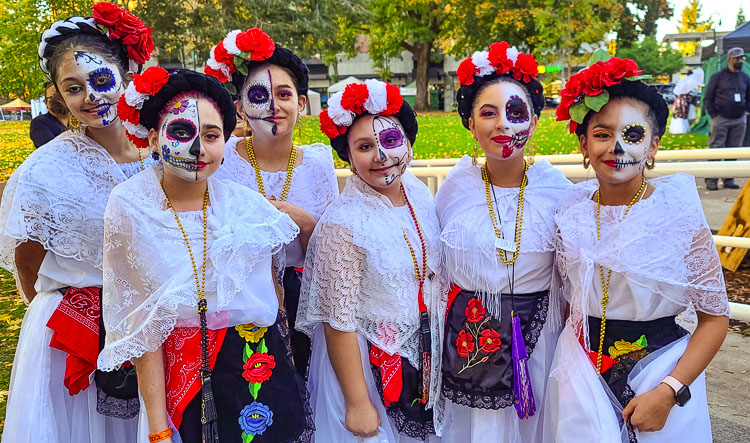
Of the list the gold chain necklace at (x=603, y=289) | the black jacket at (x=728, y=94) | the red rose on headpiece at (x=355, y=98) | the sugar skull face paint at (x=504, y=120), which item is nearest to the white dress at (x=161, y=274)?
the red rose on headpiece at (x=355, y=98)

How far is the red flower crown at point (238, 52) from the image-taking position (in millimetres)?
2705

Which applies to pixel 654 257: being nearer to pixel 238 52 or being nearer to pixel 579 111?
pixel 579 111

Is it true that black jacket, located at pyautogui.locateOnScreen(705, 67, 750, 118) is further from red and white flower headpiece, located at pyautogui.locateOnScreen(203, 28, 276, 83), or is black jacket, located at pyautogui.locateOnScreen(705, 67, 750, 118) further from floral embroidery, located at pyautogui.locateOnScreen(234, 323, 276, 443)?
floral embroidery, located at pyautogui.locateOnScreen(234, 323, 276, 443)

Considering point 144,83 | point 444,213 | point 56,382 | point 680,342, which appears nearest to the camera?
point 144,83

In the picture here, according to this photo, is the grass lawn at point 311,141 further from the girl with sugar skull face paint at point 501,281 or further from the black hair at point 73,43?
the black hair at point 73,43

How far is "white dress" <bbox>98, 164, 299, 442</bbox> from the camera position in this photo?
2.06 metres

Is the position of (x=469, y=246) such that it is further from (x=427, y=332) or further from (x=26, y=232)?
(x=26, y=232)

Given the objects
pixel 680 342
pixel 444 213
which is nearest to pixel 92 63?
pixel 444 213

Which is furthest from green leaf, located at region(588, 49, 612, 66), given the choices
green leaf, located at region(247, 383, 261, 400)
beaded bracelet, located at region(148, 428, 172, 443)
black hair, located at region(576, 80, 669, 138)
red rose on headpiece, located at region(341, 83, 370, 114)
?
beaded bracelet, located at region(148, 428, 172, 443)

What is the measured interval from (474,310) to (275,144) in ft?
3.86

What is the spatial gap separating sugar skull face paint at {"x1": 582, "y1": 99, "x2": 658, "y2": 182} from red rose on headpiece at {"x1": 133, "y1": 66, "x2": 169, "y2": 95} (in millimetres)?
1599

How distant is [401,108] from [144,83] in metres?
1.00

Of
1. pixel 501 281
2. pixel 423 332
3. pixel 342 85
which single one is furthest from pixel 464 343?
pixel 342 85

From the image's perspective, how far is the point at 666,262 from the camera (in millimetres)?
2211
